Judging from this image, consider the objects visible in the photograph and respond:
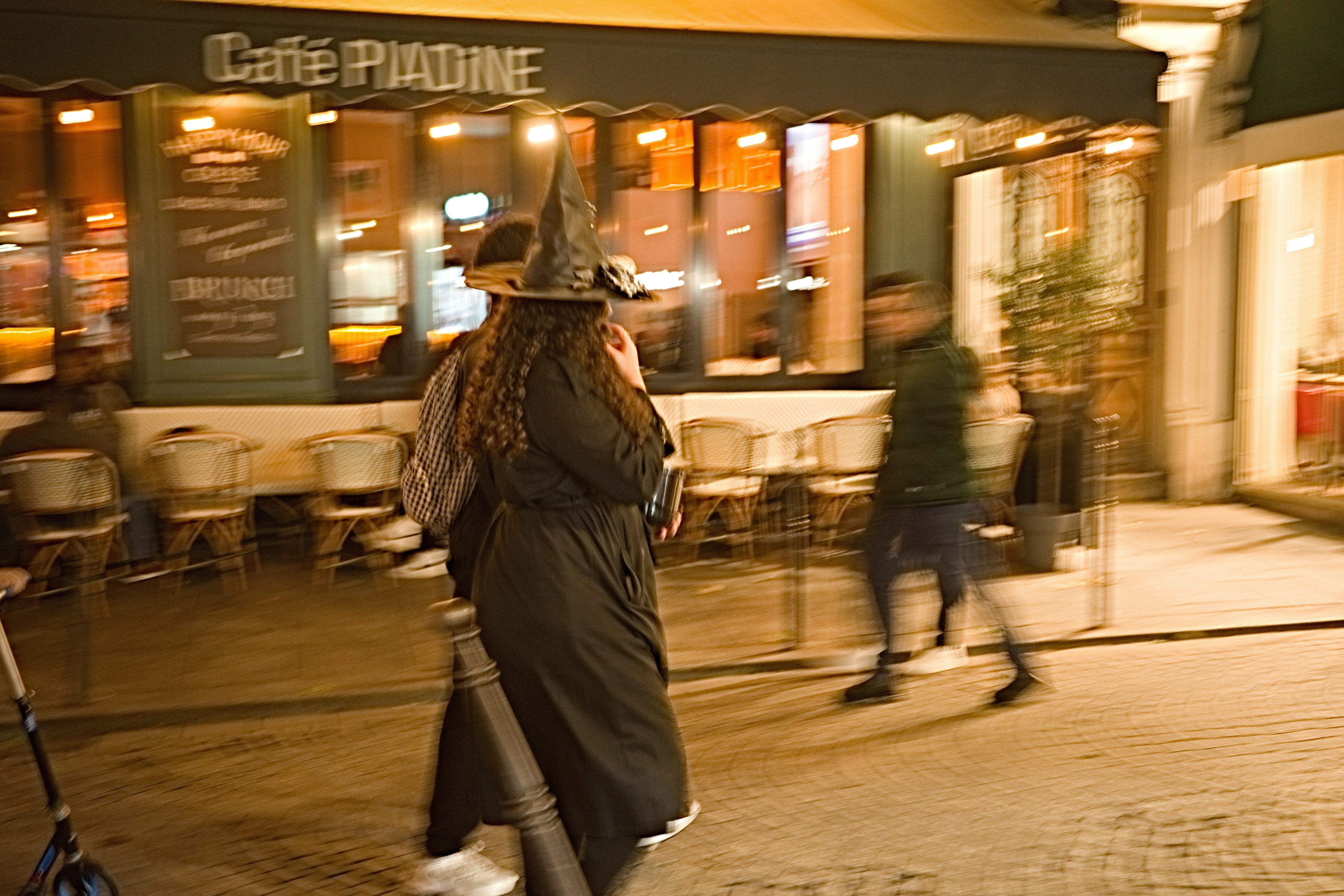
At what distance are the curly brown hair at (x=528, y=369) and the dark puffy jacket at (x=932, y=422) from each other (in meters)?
2.80

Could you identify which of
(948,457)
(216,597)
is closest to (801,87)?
(948,457)

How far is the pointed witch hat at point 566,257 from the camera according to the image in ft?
11.2

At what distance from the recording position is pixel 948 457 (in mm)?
6137

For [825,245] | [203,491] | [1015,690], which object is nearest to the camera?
[1015,690]

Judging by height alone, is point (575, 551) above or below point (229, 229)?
below

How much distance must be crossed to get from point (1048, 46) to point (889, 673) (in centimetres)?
468

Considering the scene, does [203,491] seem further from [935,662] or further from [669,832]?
[669,832]

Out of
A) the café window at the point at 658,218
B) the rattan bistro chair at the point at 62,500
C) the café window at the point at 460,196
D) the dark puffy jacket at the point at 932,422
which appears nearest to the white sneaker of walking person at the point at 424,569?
the rattan bistro chair at the point at 62,500

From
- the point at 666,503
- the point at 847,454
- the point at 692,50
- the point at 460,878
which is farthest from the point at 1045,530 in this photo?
the point at 666,503

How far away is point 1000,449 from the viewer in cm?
891

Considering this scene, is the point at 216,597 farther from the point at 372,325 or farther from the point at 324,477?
the point at 372,325

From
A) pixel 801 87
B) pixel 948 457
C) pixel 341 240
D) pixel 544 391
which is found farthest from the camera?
pixel 341 240

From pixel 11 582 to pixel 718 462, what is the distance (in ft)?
21.5

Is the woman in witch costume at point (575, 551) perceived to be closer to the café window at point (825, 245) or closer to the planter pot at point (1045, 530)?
the planter pot at point (1045, 530)
